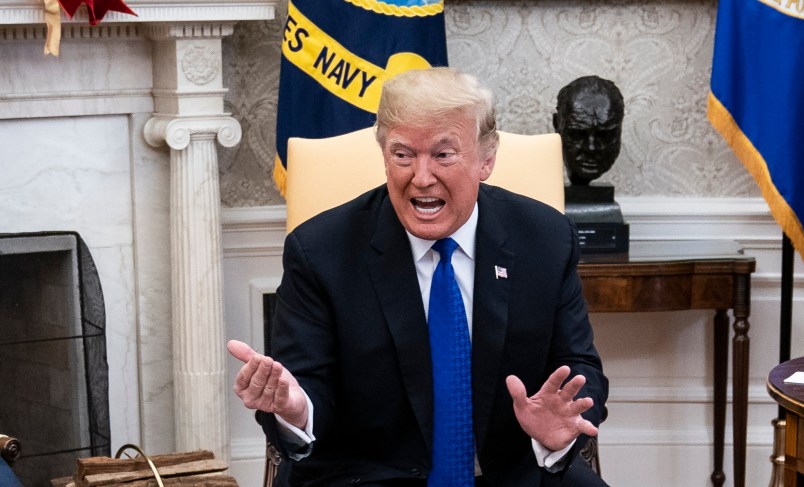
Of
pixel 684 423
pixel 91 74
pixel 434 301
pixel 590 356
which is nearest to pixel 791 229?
pixel 684 423

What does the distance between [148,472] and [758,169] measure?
1971mm

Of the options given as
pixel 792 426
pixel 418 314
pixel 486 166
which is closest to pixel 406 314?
pixel 418 314

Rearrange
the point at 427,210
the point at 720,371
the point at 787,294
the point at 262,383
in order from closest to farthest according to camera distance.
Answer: the point at 262,383, the point at 427,210, the point at 787,294, the point at 720,371

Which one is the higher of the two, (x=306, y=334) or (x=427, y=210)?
(x=427, y=210)

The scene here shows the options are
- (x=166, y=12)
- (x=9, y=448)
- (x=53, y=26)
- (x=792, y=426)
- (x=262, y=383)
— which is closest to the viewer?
(x=262, y=383)

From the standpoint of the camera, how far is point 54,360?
144 inches

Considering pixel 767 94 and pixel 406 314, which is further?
pixel 767 94

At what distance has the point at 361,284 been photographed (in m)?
2.22

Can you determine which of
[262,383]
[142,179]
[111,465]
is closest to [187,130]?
[142,179]

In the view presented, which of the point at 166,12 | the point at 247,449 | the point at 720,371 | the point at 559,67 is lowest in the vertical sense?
the point at 247,449

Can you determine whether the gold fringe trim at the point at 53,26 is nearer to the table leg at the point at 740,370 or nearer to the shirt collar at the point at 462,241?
the shirt collar at the point at 462,241

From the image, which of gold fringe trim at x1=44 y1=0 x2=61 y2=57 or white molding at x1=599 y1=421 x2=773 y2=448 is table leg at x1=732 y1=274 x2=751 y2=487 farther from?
gold fringe trim at x1=44 y1=0 x2=61 y2=57

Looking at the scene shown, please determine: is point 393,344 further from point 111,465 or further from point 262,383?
point 111,465

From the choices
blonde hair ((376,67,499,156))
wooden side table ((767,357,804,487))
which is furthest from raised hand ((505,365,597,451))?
wooden side table ((767,357,804,487))
